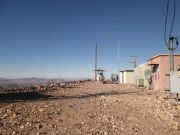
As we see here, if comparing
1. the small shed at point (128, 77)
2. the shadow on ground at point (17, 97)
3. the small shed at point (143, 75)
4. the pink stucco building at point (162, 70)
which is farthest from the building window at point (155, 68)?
the small shed at point (128, 77)

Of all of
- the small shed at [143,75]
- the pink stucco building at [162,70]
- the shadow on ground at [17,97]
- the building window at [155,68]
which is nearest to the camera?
the shadow on ground at [17,97]

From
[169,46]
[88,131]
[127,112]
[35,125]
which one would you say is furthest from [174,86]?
[35,125]

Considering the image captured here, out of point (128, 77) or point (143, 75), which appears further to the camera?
point (128, 77)

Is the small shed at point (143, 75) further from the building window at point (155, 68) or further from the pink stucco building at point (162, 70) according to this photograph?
the pink stucco building at point (162, 70)

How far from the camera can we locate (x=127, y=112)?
34.0 feet

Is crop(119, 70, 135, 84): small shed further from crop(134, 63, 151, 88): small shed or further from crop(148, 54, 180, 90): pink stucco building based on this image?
crop(148, 54, 180, 90): pink stucco building

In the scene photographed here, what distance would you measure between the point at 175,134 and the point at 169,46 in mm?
8586

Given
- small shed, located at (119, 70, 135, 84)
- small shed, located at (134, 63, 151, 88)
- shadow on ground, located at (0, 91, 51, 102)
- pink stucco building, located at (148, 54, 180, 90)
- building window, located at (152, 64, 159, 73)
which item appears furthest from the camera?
small shed, located at (119, 70, 135, 84)

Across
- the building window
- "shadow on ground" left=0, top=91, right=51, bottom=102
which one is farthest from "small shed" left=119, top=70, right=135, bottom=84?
"shadow on ground" left=0, top=91, right=51, bottom=102

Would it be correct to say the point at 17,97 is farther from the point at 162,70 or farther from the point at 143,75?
the point at 143,75

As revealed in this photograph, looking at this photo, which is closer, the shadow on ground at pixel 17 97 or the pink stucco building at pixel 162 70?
the shadow on ground at pixel 17 97

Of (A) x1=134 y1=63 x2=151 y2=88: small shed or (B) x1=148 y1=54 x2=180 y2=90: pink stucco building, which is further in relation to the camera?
(A) x1=134 y1=63 x2=151 y2=88: small shed

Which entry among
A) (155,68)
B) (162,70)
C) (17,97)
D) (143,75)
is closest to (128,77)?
(143,75)

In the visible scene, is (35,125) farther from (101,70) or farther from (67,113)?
(101,70)
